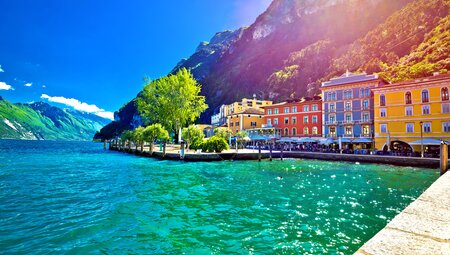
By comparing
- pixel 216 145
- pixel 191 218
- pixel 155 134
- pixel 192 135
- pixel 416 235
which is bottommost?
A: pixel 191 218

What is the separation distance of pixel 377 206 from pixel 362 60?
10073cm


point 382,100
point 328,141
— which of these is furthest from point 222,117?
point 382,100

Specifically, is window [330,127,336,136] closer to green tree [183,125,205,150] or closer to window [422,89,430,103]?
window [422,89,430,103]

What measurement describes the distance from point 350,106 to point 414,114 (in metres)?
12.6

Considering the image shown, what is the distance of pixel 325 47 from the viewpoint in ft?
391

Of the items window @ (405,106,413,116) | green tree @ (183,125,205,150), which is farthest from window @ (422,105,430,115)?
green tree @ (183,125,205,150)

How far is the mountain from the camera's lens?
79.8 meters

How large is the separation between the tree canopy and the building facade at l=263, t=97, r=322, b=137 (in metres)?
19.0

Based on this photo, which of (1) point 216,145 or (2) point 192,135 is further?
(2) point 192,135

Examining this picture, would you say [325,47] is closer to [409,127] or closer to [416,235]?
[409,127]

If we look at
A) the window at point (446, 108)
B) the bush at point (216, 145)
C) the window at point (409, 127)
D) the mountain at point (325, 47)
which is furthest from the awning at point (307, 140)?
the mountain at point (325, 47)

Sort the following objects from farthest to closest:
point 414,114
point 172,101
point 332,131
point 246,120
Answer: point 246,120 < point 332,131 < point 172,101 < point 414,114

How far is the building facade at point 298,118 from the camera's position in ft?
182

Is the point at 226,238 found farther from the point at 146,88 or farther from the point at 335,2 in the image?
the point at 335,2
